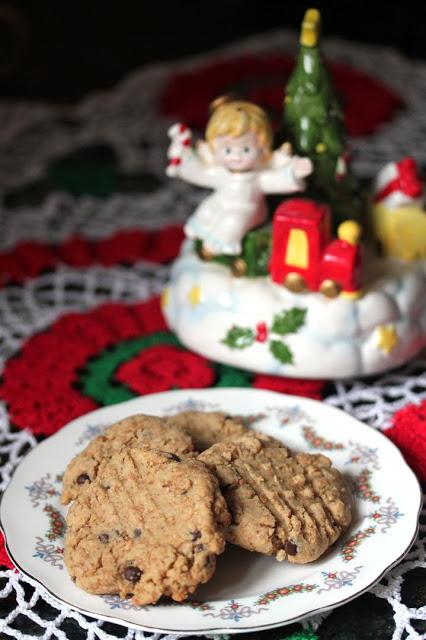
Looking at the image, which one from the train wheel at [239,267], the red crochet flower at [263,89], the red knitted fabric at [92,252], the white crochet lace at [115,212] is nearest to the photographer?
the white crochet lace at [115,212]

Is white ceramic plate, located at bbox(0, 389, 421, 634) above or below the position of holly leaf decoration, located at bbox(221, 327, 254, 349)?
below

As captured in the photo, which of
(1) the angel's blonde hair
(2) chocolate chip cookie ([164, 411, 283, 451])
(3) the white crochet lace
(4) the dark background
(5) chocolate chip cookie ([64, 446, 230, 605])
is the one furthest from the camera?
(4) the dark background

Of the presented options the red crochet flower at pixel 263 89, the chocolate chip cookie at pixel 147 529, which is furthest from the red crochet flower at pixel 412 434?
the red crochet flower at pixel 263 89

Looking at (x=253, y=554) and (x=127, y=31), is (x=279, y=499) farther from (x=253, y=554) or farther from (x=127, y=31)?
(x=127, y=31)

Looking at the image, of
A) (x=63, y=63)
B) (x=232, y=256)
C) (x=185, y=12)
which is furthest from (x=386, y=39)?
(x=232, y=256)

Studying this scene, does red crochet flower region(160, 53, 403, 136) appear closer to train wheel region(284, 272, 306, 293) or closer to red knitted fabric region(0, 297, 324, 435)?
red knitted fabric region(0, 297, 324, 435)

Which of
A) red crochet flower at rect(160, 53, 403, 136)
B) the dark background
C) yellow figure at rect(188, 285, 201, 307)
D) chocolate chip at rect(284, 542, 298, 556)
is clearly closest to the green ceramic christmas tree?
yellow figure at rect(188, 285, 201, 307)

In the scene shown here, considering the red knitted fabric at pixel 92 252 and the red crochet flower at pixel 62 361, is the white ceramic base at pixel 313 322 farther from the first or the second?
the red knitted fabric at pixel 92 252

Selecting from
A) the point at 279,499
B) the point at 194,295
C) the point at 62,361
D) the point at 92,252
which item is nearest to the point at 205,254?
the point at 194,295
